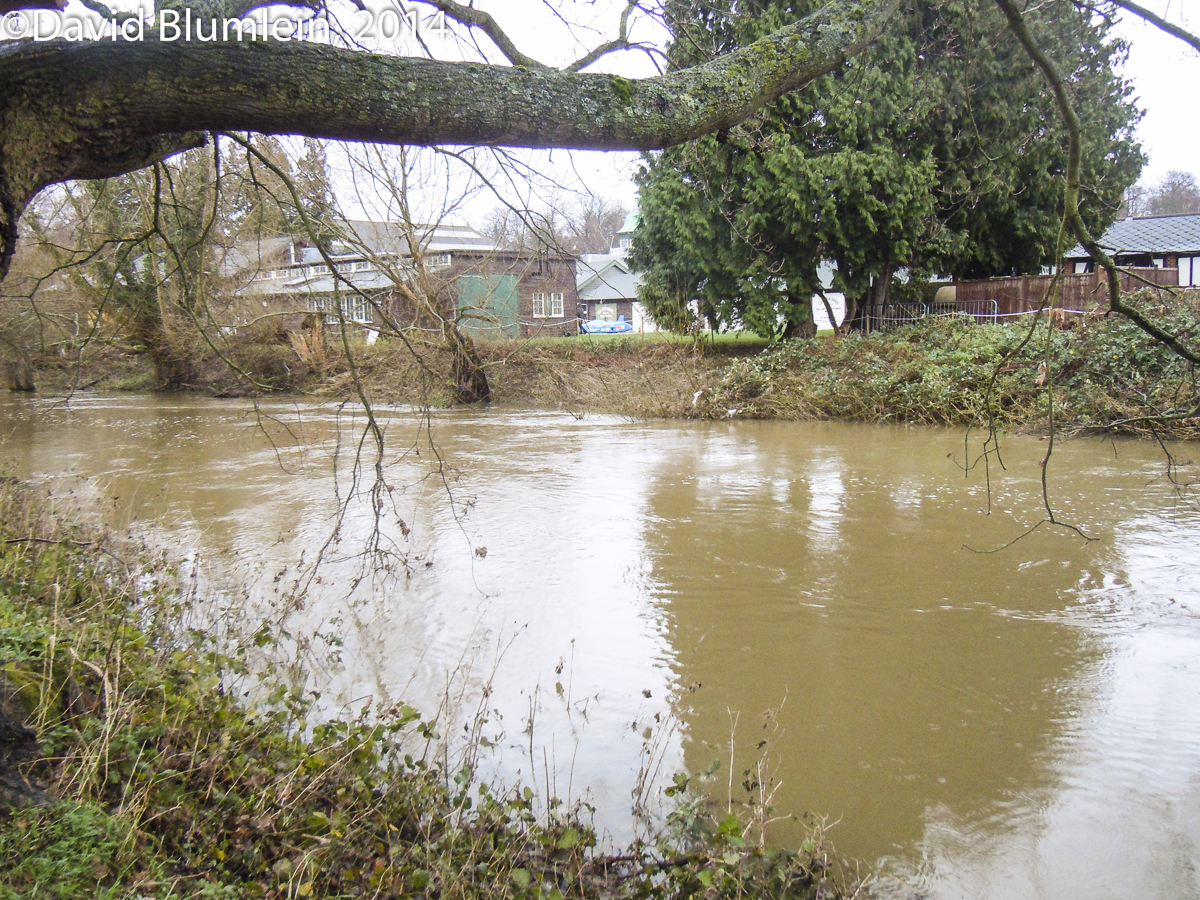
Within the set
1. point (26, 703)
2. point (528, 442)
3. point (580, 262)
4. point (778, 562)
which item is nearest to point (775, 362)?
point (528, 442)

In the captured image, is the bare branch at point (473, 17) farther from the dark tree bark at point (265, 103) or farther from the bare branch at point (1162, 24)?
the bare branch at point (1162, 24)

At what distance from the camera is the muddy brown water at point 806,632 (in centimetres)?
440

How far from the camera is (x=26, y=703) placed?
3279mm

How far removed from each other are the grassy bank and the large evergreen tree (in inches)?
635

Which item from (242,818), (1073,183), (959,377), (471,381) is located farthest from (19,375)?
(1073,183)

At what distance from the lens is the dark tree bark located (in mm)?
2547

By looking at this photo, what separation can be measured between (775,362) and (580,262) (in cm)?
1453

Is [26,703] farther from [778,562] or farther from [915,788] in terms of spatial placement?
[778,562]

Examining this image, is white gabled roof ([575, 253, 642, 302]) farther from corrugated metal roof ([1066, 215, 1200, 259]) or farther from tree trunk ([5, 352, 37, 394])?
tree trunk ([5, 352, 37, 394])

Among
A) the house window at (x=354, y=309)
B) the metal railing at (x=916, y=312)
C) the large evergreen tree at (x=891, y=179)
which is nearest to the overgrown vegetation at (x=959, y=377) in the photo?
the metal railing at (x=916, y=312)

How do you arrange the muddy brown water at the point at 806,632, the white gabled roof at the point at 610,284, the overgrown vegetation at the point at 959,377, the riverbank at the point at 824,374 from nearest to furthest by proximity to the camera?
the muddy brown water at the point at 806,632 < the overgrown vegetation at the point at 959,377 < the riverbank at the point at 824,374 < the white gabled roof at the point at 610,284

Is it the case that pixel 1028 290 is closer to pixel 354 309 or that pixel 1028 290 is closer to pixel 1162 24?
pixel 354 309

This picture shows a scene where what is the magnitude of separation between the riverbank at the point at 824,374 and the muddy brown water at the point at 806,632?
75.3 inches

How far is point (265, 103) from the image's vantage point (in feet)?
8.49
